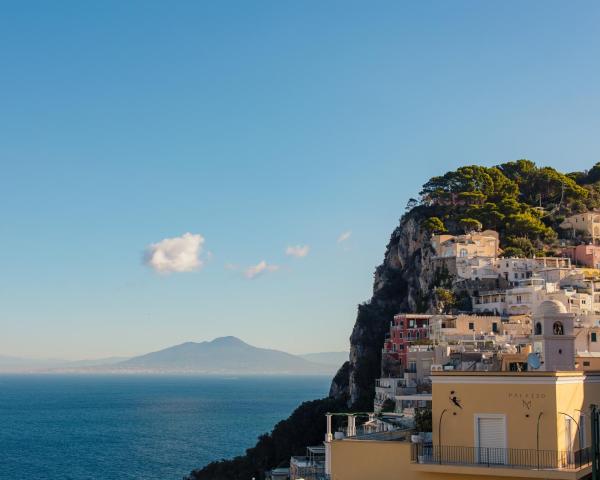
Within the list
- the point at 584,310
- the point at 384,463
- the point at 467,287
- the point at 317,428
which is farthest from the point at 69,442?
the point at 384,463

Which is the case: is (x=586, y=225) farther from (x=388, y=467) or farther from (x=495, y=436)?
(x=388, y=467)

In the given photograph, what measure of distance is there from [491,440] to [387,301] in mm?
62153

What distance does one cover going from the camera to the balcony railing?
1778 cm

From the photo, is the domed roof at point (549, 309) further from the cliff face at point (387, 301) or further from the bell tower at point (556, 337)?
the cliff face at point (387, 301)

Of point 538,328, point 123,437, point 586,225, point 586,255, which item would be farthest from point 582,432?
point 123,437

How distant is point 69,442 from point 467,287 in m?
56.8

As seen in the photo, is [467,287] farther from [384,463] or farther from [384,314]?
[384,463]

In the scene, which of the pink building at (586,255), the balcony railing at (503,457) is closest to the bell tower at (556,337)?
the balcony railing at (503,457)

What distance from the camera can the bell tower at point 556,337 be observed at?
21.0m

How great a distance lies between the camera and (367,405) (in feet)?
216

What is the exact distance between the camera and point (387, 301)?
80.2 meters

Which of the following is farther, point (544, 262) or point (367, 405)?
point (544, 262)

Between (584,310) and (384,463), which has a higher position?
(584,310)

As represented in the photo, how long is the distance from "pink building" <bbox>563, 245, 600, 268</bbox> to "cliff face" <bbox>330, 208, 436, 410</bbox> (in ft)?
45.6
